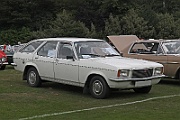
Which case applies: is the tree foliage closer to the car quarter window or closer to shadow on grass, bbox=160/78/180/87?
shadow on grass, bbox=160/78/180/87

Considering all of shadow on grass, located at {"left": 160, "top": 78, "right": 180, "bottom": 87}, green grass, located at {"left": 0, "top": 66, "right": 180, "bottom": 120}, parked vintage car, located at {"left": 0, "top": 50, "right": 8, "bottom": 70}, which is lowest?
green grass, located at {"left": 0, "top": 66, "right": 180, "bottom": 120}

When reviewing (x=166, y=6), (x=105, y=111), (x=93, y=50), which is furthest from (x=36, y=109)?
(x=166, y=6)

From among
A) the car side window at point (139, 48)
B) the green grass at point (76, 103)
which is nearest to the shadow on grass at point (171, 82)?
the green grass at point (76, 103)

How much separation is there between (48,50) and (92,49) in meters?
1.47

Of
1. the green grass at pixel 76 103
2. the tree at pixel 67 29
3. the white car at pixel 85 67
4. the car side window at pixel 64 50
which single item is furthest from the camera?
the tree at pixel 67 29

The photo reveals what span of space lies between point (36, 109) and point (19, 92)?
256 centimetres

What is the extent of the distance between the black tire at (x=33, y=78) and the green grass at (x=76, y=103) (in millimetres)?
192

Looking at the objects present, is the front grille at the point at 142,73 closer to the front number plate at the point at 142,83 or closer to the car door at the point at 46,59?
the front number plate at the point at 142,83

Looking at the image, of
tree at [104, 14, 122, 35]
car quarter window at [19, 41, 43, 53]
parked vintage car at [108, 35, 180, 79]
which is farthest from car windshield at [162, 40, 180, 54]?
tree at [104, 14, 122, 35]

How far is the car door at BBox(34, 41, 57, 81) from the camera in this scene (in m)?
12.1

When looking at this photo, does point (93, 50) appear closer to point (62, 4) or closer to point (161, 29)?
point (161, 29)

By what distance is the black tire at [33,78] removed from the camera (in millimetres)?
12594

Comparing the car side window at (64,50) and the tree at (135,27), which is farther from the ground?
the tree at (135,27)

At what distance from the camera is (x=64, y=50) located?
11.9 metres
